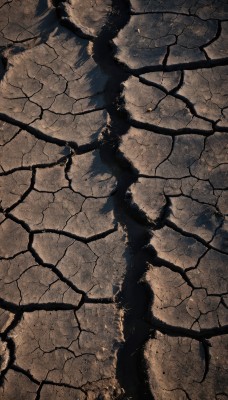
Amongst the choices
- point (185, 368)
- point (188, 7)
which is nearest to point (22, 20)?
point (188, 7)

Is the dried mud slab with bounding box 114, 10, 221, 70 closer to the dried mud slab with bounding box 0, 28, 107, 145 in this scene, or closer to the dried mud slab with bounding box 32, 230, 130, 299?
the dried mud slab with bounding box 0, 28, 107, 145

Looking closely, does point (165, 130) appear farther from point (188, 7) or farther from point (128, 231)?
point (188, 7)

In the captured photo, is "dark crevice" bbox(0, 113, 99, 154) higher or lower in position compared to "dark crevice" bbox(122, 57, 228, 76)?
lower

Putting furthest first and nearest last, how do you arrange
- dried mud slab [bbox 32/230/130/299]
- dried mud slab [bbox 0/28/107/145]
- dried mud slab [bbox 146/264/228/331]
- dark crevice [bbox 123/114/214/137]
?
dried mud slab [bbox 0/28/107/145]
dark crevice [bbox 123/114/214/137]
dried mud slab [bbox 32/230/130/299]
dried mud slab [bbox 146/264/228/331]

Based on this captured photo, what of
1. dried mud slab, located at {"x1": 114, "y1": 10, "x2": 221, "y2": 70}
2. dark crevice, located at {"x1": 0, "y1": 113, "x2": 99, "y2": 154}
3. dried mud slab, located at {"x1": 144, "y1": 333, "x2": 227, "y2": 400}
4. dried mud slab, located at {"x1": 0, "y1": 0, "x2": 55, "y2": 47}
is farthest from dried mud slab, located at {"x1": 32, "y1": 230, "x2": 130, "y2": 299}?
dried mud slab, located at {"x1": 0, "y1": 0, "x2": 55, "y2": 47}

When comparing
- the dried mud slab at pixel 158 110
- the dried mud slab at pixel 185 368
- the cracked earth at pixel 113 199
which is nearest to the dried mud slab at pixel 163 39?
the cracked earth at pixel 113 199
